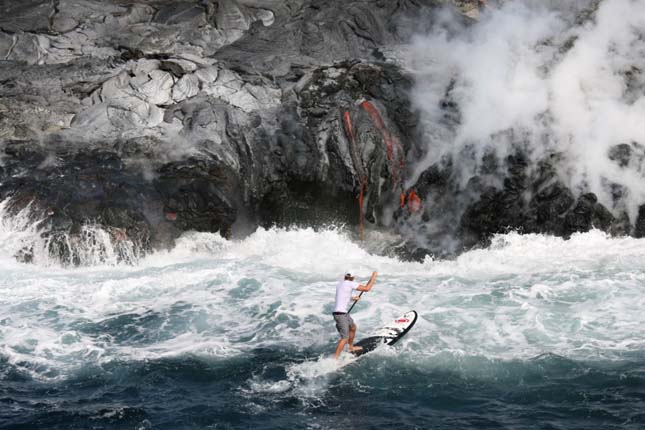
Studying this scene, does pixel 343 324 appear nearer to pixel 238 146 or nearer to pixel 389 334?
pixel 389 334

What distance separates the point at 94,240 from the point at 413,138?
8.80m

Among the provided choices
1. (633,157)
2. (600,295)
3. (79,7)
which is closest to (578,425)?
(600,295)

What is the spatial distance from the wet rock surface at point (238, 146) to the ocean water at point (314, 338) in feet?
2.64

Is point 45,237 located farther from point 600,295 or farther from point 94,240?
point 600,295

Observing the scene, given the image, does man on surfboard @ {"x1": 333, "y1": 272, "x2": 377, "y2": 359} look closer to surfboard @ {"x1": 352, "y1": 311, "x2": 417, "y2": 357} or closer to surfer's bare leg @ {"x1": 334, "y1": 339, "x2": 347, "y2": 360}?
surfer's bare leg @ {"x1": 334, "y1": 339, "x2": 347, "y2": 360}

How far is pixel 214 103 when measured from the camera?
71.4 ft

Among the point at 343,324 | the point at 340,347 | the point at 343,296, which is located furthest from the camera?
the point at 343,296

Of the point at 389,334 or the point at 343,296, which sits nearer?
the point at 343,296

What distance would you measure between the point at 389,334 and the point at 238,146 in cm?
932

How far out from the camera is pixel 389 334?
13.1 m

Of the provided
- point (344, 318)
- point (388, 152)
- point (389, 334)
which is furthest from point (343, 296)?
point (388, 152)

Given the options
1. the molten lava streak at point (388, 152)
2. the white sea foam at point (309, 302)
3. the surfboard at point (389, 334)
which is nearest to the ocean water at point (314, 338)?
the white sea foam at point (309, 302)

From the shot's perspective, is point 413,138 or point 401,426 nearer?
point 401,426

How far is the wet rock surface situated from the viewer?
1909 centimetres
